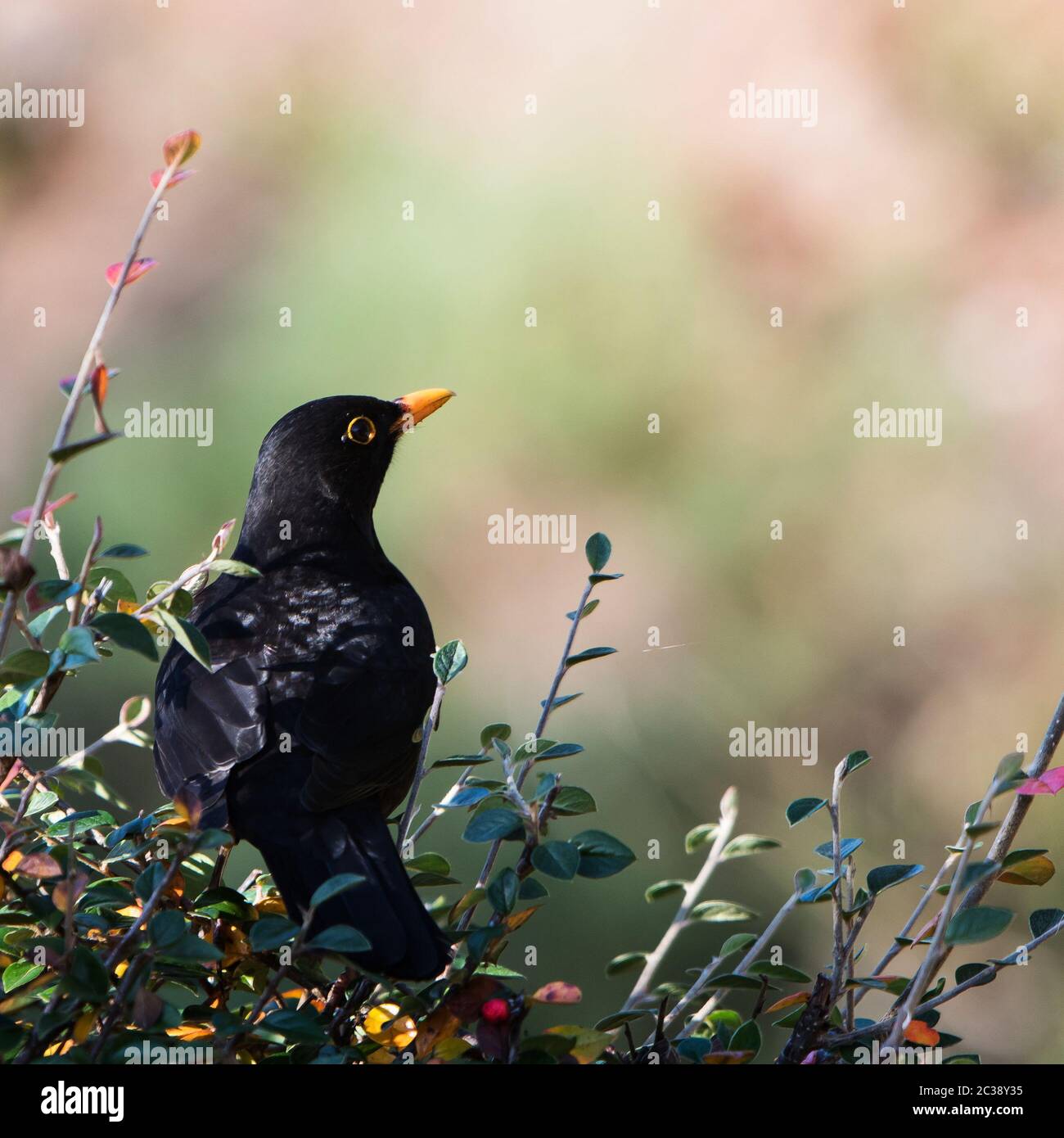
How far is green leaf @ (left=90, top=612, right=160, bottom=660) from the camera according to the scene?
4.86ft

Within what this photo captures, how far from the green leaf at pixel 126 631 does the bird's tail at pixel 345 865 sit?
0.48m

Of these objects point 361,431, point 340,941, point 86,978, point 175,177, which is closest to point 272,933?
point 340,941

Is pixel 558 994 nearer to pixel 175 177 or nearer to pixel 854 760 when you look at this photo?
pixel 854 760

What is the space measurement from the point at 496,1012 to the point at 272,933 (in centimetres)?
28

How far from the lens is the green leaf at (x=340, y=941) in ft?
4.86

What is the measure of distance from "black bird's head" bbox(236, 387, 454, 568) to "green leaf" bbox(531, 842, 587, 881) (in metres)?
1.81

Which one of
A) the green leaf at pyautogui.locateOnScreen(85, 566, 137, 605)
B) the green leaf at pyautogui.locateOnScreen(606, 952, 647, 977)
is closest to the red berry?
the green leaf at pyautogui.locateOnScreen(606, 952, 647, 977)

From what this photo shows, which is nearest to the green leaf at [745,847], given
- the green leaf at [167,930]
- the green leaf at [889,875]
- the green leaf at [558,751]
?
the green leaf at [889,875]

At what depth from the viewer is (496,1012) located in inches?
59.9

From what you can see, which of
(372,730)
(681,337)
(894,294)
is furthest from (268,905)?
(894,294)

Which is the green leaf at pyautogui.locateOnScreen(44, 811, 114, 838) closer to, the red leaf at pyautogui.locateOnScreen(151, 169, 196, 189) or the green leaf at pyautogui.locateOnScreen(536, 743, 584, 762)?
the green leaf at pyautogui.locateOnScreen(536, 743, 584, 762)

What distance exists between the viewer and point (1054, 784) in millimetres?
1535

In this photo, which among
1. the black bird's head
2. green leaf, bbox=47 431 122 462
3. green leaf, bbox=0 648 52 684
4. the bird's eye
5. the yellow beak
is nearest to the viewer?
green leaf, bbox=47 431 122 462

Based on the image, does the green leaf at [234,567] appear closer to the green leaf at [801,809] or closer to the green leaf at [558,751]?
the green leaf at [558,751]
